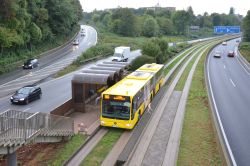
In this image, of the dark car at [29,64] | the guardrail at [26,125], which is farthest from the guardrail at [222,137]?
the dark car at [29,64]

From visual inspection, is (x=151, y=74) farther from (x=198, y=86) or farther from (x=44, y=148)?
(x=44, y=148)

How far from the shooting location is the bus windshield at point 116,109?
23.1 metres

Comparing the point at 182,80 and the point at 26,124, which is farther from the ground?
the point at 26,124

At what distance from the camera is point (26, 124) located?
16.3m

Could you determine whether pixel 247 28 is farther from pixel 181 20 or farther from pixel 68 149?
pixel 68 149

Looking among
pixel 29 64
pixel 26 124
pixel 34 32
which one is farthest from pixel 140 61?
pixel 26 124

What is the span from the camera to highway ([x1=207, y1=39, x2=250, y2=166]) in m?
21.0

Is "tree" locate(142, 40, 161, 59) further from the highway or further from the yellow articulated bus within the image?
the yellow articulated bus

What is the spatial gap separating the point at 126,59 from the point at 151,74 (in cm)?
3103

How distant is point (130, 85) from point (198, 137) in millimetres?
6656

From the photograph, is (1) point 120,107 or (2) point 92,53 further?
(2) point 92,53

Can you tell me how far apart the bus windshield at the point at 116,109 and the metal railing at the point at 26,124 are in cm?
331

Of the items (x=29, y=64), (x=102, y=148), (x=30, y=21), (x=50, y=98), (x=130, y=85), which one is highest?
(x=30, y=21)

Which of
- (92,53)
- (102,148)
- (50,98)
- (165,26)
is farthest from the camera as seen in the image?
(165,26)
